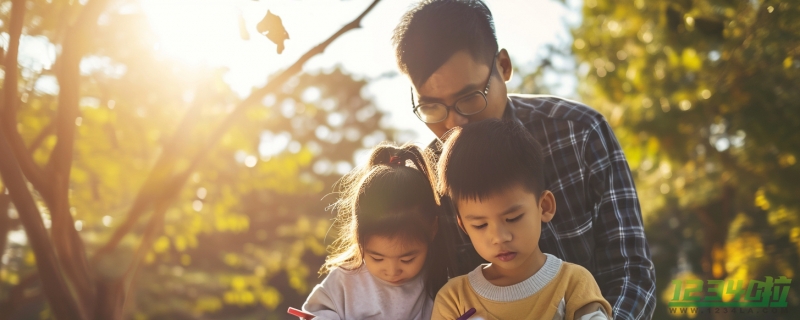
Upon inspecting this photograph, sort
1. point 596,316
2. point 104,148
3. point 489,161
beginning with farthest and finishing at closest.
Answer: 1. point 104,148
2. point 489,161
3. point 596,316

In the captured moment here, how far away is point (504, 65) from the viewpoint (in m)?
2.55

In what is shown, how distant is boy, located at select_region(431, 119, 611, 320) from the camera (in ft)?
6.57

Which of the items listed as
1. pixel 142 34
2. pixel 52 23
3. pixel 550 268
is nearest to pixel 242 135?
pixel 142 34

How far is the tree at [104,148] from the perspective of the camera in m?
3.00

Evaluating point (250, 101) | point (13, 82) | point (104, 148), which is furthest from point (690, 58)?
point (13, 82)

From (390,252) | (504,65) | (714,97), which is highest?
(714,97)

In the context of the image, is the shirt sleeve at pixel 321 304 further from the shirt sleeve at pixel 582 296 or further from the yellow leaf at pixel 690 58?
the yellow leaf at pixel 690 58

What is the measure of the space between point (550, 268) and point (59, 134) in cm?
237

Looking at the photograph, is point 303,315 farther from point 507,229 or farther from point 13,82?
point 13,82

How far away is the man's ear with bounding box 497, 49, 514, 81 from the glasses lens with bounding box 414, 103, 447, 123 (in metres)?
0.30

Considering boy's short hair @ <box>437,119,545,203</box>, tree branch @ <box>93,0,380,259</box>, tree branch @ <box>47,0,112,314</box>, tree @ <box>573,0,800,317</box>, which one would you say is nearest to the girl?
boy's short hair @ <box>437,119,545,203</box>

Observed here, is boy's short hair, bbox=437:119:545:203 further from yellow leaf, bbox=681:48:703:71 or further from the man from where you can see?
yellow leaf, bbox=681:48:703:71

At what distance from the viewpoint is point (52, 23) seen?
196 inches

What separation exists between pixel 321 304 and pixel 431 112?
760mm
